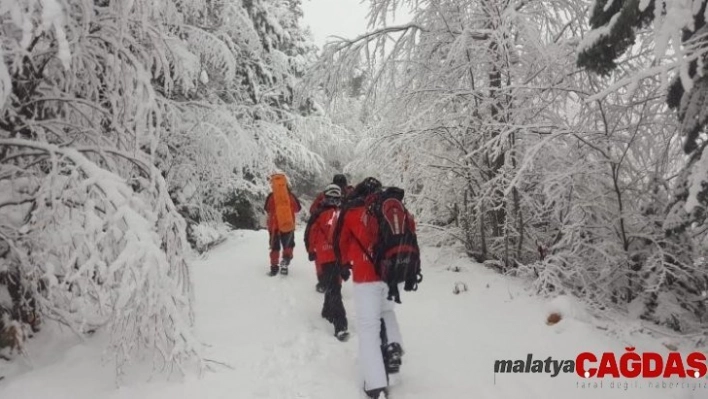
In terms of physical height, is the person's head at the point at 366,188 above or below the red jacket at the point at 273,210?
above

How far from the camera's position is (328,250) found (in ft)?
20.5

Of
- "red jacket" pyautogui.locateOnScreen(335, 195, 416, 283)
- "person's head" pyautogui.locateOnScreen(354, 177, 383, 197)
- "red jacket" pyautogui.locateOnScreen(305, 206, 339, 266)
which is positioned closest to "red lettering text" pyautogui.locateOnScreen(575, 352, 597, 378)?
"red jacket" pyautogui.locateOnScreen(335, 195, 416, 283)

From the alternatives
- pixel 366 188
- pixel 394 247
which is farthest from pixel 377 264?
pixel 366 188

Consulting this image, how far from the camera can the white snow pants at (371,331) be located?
3.88 metres

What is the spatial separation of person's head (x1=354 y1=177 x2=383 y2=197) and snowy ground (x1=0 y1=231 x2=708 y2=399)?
5.79 ft

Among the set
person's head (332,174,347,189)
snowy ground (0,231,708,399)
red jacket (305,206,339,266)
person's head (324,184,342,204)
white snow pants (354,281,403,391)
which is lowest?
snowy ground (0,231,708,399)

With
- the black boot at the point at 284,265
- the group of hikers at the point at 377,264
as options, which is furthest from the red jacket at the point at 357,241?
the black boot at the point at 284,265

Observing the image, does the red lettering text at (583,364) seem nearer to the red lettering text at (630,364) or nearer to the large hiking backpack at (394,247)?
the red lettering text at (630,364)

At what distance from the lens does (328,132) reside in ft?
53.5

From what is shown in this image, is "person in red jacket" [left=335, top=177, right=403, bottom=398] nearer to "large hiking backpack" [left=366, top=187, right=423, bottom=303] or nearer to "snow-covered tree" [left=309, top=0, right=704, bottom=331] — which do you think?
"large hiking backpack" [left=366, top=187, right=423, bottom=303]

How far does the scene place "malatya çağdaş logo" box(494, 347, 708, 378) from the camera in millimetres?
4117

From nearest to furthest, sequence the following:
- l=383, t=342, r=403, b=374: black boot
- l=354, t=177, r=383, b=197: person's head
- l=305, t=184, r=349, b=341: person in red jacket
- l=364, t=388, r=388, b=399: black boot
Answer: l=364, t=388, r=388, b=399: black boot → l=383, t=342, r=403, b=374: black boot → l=354, t=177, r=383, b=197: person's head → l=305, t=184, r=349, b=341: person in red jacket

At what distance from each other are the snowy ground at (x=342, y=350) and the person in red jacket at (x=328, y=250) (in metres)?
0.30

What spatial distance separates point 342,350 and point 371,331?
1.25 meters
